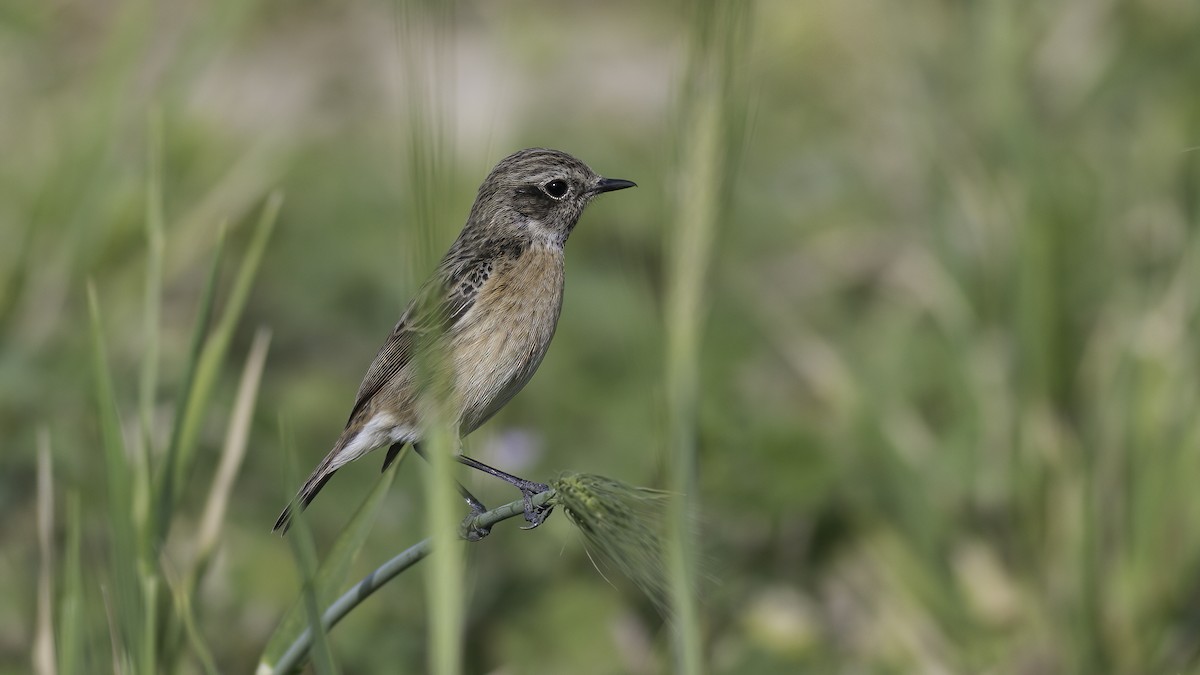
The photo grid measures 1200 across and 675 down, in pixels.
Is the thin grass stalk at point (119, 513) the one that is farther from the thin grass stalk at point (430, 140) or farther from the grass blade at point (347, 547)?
the thin grass stalk at point (430, 140)

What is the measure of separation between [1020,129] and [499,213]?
240cm

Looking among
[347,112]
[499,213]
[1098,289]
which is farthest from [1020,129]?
[347,112]

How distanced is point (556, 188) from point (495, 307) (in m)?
0.19

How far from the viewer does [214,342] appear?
220cm

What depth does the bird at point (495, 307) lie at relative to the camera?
170cm

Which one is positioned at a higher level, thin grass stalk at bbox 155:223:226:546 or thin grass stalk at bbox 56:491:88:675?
thin grass stalk at bbox 155:223:226:546

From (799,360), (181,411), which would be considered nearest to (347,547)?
(181,411)

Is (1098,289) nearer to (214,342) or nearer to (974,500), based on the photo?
(974,500)

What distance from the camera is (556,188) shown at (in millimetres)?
1934

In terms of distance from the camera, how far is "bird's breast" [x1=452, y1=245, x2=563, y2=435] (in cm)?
171

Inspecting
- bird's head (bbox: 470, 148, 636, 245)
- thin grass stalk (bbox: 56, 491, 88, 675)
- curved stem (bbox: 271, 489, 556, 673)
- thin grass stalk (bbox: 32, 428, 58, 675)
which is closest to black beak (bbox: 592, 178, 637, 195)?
bird's head (bbox: 470, 148, 636, 245)

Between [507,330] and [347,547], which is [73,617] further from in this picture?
[507,330]

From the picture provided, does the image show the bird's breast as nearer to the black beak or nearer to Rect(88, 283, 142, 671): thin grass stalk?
the black beak

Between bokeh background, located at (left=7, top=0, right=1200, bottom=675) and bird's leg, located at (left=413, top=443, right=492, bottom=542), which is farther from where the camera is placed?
bokeh background, located at (left=7, top=0, right=1200, bottom=675)
